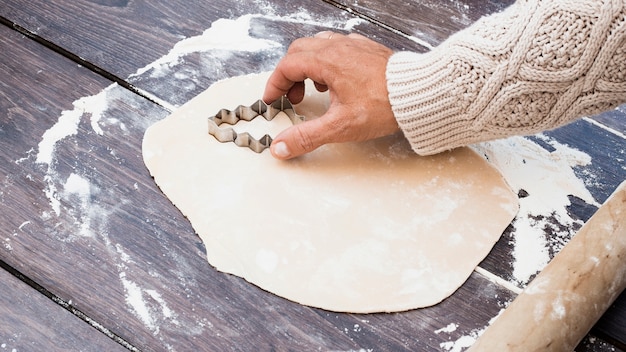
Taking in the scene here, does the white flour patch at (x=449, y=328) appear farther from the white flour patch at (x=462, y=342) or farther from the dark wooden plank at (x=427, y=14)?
the dark wooden plank at (x=427, y=14)

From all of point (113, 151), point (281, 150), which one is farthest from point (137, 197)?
point (281, 150)

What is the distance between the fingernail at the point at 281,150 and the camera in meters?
1.20

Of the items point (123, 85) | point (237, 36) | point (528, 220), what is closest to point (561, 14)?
point (528, 220)

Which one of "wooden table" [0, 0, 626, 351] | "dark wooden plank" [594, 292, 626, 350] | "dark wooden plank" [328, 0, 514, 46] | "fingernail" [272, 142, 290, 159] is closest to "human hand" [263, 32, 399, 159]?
"fingernail" [272, 142, 290, 159]

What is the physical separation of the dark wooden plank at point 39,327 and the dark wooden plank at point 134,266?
0.02m

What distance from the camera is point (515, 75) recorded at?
110 cm

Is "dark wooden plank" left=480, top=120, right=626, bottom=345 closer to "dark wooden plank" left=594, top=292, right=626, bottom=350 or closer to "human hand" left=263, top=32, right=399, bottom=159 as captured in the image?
"dark wooden plank" left=594, top=292, right=626, bottom=350

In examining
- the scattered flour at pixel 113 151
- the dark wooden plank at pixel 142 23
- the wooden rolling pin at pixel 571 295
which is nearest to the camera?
the wooden rolling pin at pixel 571 295

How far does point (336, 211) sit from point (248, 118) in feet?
0.92

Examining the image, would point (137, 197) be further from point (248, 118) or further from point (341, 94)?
point (341, 94)

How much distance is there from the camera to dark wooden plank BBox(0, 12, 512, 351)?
3.38 ft

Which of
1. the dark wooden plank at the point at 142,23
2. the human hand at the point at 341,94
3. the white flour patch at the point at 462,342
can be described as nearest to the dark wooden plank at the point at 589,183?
the white flour patch at the point at 462,342

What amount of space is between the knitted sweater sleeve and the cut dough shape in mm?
88

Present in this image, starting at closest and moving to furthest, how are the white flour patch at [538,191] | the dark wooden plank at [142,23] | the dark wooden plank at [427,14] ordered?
1. the white flour patch at [538,191]
2. the dark wooden plank at [142,23]
3. the dark wooden plank at [427,14]
